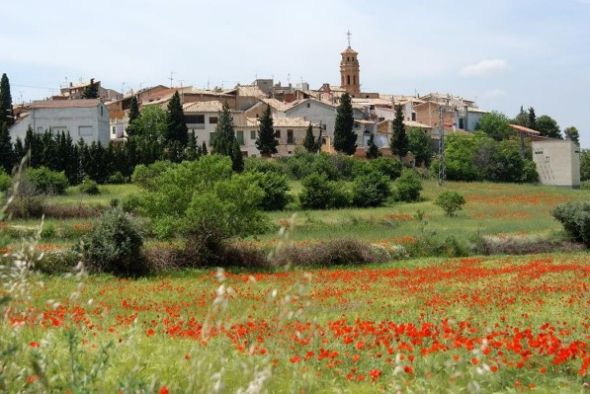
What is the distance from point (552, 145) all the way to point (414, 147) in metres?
17.4

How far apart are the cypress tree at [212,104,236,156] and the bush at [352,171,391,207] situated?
1723cm

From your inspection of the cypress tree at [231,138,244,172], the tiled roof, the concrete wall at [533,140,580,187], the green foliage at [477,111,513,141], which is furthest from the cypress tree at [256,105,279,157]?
the green foliage at [477,111,513,141]

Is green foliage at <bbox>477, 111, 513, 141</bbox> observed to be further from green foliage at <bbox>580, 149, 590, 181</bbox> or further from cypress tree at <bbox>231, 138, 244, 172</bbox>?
cypress tree at <bbox>231, 138, 244, 172</bbox>

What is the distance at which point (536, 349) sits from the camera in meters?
11.2

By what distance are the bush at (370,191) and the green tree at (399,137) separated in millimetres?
30451

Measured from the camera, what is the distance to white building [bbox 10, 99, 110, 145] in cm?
8662

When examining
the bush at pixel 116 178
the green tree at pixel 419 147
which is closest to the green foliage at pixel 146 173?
the bush at pixel 116 178

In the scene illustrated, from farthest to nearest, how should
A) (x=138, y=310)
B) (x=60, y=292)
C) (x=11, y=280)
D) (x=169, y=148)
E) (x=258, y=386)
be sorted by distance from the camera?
1. (x=169, y=148)
2. (x=60, y=292)
3. (x=138, y=310)
4. (x=11, y=280)
5. (x=258, y=386)

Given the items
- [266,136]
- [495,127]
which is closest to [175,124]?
[266,136]

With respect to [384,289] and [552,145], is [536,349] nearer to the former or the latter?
[384,289]

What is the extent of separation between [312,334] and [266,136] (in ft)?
287

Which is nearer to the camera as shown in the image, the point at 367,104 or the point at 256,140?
the point at 256,140

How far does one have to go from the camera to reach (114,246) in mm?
28625

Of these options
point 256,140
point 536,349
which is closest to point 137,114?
point 256,140
